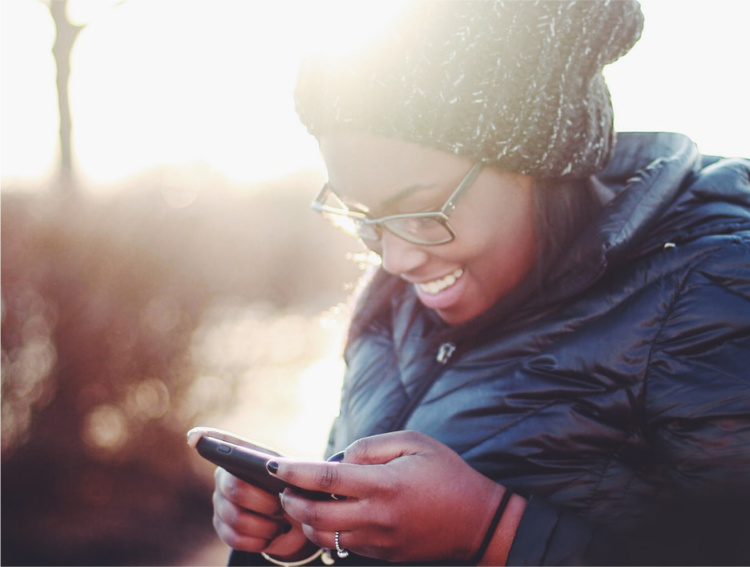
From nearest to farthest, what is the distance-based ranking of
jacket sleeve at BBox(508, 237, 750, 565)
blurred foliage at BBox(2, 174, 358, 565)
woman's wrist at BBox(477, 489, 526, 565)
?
jacket sleeve at BBox(508, 237, 750, 565) → woman's wrist at BBox(477, 489, 526, 565) → blurred foliage at BBox(2, 174, 358, 565)

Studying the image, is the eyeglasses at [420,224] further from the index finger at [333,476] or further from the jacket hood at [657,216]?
the index finger at [333,476]

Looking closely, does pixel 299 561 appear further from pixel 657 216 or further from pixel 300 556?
pixel 657 216

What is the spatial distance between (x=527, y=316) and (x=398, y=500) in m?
0.64

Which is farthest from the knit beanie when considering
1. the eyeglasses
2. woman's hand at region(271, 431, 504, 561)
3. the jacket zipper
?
woman's hand at region(271, 431, 504, 561)

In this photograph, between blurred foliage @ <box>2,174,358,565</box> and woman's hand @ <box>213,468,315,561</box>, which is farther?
blurred foliage @ <box>2,174,358,565</box>

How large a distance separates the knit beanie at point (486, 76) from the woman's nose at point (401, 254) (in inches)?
10.7

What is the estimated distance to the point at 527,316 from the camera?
1.72m

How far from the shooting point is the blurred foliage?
468cm

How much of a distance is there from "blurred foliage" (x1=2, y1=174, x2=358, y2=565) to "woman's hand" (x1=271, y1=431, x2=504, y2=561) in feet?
12.9

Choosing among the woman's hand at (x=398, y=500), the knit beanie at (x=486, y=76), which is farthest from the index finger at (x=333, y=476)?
the knit beanie at (x=486, y=76)

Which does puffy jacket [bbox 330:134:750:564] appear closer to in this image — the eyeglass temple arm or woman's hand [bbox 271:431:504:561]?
woman's hand [bbox 271:431:504:561]

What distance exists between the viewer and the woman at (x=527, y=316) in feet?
4.42

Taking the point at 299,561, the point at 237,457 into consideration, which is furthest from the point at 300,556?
the point at 237,457

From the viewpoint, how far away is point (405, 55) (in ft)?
5.41
